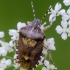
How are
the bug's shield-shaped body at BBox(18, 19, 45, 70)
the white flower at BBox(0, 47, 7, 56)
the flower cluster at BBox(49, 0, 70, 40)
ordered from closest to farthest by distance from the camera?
the bug's shield-shaped body at BBox(18, 19, 45, 70)
the flower cluster at BBox(49, 0, 70, 40)
the white flower at BBox(0, 47, 7, 56)

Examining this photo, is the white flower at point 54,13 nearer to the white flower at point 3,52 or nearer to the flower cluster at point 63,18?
the flower cluster at point 63,18

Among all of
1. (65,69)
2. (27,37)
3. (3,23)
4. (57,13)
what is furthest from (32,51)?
(3,23)

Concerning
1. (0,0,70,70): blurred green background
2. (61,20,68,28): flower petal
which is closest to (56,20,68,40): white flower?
(61,20,68,28): flower petal

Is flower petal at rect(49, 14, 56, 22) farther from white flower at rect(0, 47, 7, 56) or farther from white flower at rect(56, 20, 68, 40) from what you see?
white flower at rect(0, 47, 7, 56)

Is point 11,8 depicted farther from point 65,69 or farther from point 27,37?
point 27,37

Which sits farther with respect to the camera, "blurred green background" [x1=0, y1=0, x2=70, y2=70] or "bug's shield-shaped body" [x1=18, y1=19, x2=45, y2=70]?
"blurred green background" [x1=0, y1=0, x2=70, y2=70]

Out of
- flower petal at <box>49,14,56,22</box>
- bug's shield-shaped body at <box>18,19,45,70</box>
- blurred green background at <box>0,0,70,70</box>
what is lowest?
bug's shield-shaped body at <box>18,19,45,70</box>

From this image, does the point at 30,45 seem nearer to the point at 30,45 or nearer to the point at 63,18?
the point at 30,45

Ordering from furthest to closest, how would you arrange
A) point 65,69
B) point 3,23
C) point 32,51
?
point 3,23 → point 65,69 → point 32,51

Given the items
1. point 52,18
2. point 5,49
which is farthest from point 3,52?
point 52,18
